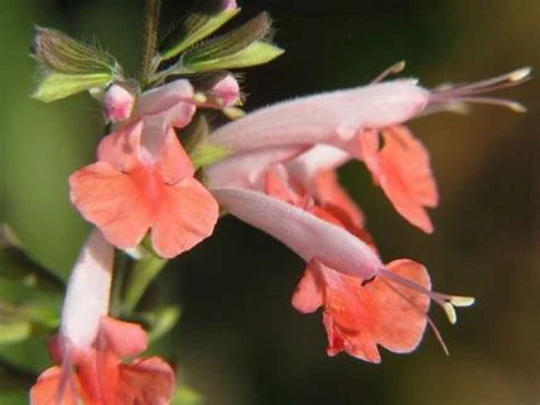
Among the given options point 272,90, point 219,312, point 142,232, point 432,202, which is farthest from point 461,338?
point 142,232

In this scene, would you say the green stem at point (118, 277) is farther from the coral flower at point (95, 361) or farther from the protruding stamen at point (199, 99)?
the protruding stamen at point (199, 99)

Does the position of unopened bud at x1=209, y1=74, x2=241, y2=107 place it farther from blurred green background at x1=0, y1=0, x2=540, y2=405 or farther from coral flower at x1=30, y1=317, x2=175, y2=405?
blurred green background at x1=0, y1=0, x2=540, y2=405

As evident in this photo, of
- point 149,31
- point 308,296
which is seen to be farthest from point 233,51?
point 308,296

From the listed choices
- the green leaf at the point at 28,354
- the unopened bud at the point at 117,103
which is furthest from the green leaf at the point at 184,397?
the green leaf at the point at 28,354

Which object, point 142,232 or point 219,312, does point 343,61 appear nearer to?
point 219,312

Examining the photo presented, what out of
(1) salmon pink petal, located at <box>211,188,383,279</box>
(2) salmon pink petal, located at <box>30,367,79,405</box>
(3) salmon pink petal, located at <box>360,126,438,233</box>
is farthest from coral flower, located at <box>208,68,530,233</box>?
(2) salmon pink petal, located at <box>30,367,79,405</box>

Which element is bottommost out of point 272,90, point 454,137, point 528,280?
point 528,280
